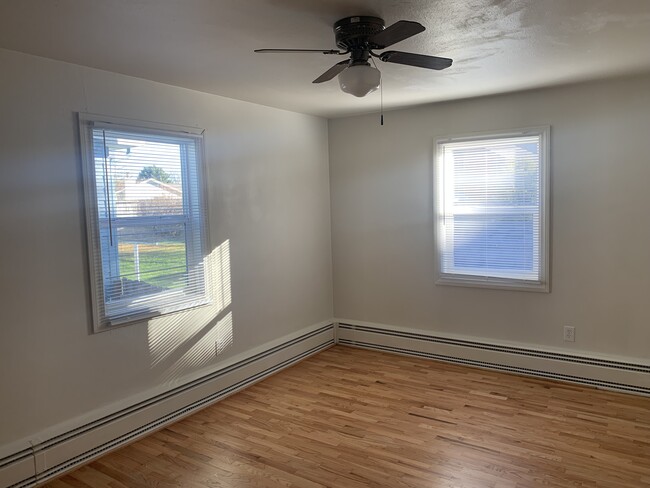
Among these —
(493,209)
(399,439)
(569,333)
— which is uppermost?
(493,209)

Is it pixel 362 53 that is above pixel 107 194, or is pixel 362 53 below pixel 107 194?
above

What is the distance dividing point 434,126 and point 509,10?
2.32 m

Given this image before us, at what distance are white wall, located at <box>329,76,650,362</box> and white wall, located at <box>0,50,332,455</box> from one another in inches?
30.2

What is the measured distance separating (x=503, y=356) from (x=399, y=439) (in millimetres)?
1631

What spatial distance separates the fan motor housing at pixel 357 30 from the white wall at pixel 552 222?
2.27 metres

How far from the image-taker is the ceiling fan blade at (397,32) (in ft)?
6.54

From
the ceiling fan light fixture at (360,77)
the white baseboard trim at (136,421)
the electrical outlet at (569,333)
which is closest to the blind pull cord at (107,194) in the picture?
the white baseboard trim at (136,421)

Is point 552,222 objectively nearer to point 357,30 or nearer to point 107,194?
point 357,30

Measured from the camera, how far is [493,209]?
4332 millimetres

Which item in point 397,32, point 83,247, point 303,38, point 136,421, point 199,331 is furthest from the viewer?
point 199,331

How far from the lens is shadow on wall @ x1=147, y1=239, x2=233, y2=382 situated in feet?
11.7

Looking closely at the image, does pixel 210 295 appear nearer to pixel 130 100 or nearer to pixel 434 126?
pixel 130 100

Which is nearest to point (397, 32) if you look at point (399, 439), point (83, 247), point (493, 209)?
point (83, 247)

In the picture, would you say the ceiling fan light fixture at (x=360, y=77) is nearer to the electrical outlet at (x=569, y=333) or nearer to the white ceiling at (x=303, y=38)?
the white ceiling at (x=303, y=38)
